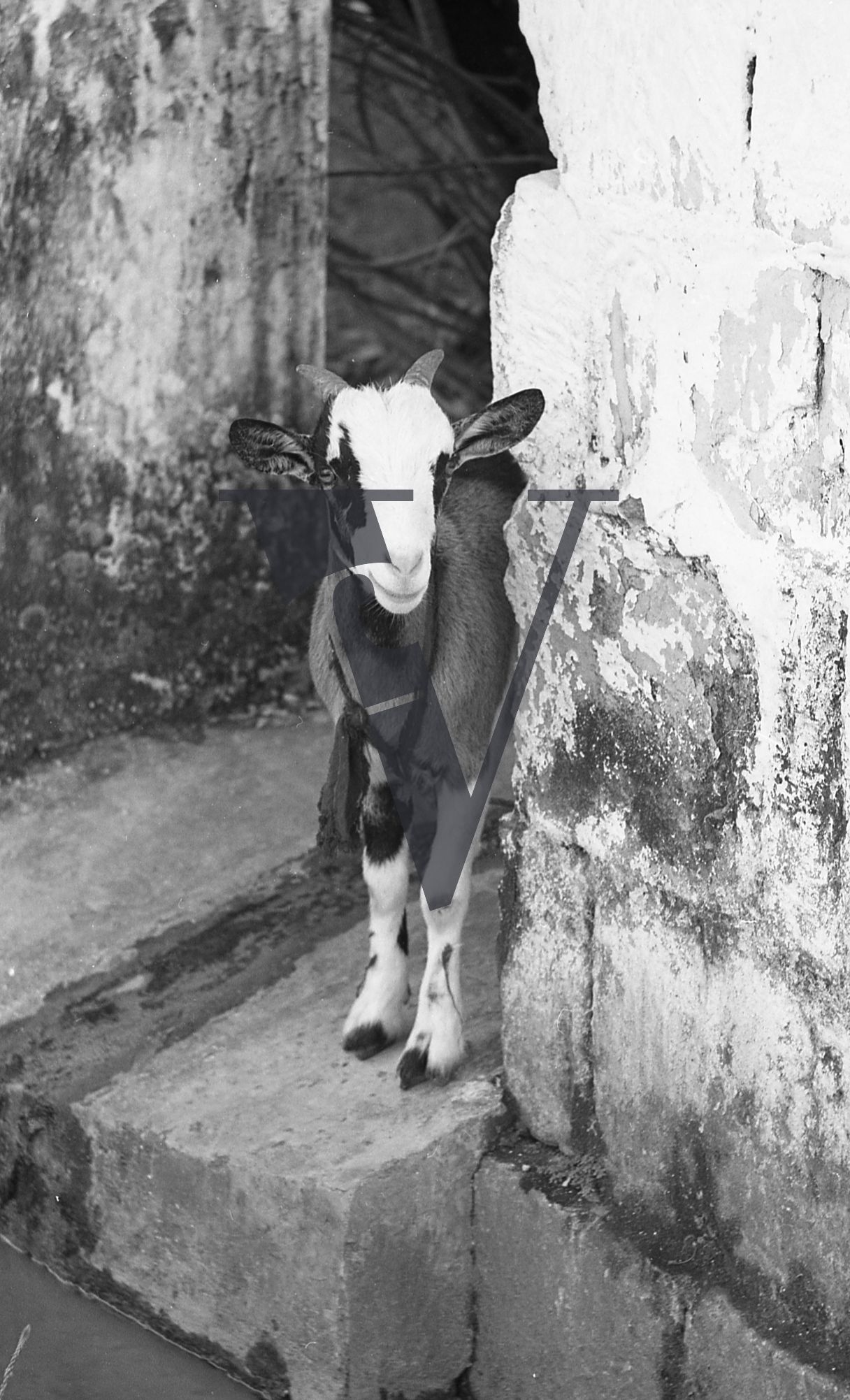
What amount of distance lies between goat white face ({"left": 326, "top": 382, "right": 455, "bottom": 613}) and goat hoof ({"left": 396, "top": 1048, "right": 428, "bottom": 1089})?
3.19 ft

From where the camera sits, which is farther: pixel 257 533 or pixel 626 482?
pixel 257 533

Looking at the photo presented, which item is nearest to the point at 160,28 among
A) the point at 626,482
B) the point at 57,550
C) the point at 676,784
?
the point at 57,550

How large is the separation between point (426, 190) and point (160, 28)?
3.79 m

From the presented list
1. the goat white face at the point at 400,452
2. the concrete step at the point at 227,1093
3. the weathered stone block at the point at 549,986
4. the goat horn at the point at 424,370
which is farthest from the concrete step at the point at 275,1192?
the goat horn at the point at 424,370

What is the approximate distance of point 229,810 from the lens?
4.72 m

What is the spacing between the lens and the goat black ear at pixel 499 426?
122 inches

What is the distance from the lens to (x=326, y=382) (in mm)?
3363

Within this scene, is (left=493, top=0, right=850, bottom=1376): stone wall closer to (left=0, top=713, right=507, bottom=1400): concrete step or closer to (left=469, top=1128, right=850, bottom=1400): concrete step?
(left=469, top=1128, right=850, bottom=1400): concrete step

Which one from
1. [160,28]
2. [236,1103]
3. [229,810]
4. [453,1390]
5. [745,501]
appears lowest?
[453,1390]

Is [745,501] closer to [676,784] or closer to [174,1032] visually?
[676,784]

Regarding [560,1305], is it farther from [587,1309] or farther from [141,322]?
[141,322]

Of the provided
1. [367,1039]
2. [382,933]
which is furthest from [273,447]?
[367,1039]

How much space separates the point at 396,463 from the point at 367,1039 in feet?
4.24

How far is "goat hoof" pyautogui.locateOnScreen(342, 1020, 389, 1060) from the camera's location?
149 inches
